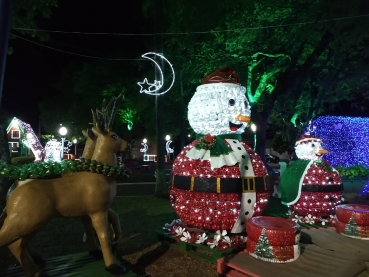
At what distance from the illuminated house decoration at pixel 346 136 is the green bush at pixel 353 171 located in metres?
0.53

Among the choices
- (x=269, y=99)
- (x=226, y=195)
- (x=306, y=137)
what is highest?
(x=269, y=99)

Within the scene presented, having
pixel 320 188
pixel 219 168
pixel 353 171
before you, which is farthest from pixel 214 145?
pixel 353 171

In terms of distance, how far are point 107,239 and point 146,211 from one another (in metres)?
5.74

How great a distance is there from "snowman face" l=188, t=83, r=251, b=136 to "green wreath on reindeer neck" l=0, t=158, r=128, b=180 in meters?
2.07

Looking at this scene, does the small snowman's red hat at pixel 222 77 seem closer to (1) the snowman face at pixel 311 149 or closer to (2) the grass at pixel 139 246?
(1) the snowman face at pixel 311 149

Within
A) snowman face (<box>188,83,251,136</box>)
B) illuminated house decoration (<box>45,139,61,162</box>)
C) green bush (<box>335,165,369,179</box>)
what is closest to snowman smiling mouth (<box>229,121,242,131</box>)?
snowman face (<box>188,83,251,136</box>)

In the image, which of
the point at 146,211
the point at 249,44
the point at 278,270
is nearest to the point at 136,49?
the point at 249,44

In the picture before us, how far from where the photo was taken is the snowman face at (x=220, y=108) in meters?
6.30

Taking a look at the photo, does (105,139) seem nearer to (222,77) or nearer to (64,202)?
(64,202)

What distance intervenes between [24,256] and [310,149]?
→ 6441mm

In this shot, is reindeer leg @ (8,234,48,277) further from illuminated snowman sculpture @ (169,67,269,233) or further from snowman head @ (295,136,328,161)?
snowman head @ (295,136,328,161)

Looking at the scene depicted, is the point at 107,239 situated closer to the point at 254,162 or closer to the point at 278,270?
the point at 278,270

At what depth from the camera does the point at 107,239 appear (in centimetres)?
473

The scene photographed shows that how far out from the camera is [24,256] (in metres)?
4.39
